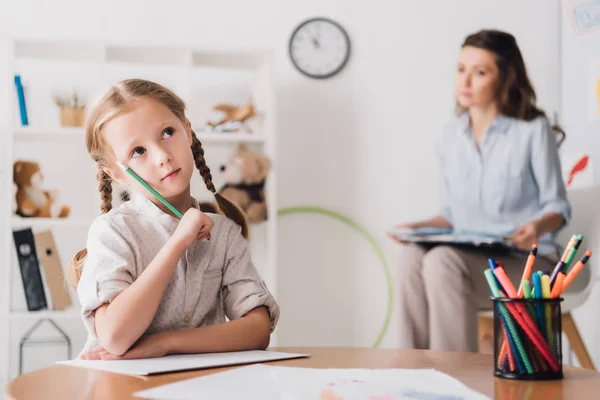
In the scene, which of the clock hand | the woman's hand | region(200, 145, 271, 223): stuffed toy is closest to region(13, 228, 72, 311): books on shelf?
region(200, 145, 271, 223): stuffed toy

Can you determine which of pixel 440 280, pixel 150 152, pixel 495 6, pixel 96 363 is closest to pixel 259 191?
pixel 440 280

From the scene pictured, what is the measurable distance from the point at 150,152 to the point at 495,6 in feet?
9.36

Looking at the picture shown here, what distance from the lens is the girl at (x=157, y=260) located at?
1.01 meters

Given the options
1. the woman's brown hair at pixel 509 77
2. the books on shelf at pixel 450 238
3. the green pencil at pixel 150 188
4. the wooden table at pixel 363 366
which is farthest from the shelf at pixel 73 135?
the wooden table at pixel 363 366

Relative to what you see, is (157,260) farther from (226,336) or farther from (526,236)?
(526,236)

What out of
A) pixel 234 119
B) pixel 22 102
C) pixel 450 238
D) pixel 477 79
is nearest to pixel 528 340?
pixel 450 238

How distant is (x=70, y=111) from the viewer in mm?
2918

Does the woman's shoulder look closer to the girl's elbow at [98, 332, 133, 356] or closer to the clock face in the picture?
the clock face

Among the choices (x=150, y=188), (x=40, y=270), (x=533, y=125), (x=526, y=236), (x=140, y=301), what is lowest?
(x=40, y=270)

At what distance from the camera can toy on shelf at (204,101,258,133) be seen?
302cm

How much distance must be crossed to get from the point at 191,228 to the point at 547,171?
1810 millimetres

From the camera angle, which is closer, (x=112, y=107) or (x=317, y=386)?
(x=317, y=386)

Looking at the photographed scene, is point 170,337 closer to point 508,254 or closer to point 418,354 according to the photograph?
point 418,354

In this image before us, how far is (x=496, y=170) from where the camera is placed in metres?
2.69
